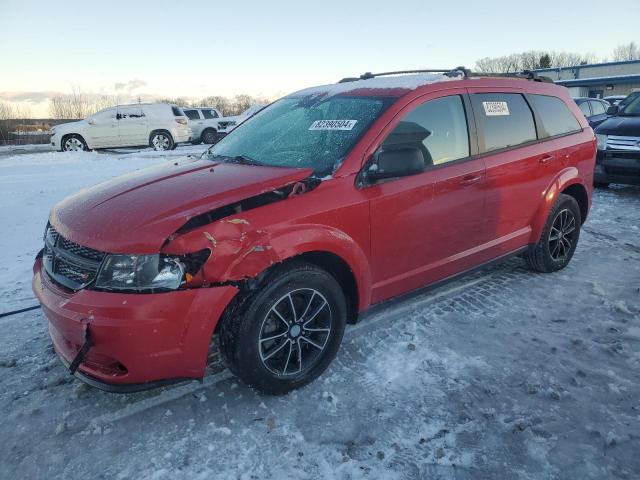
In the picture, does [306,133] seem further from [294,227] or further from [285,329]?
[285,329]

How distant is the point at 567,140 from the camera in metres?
4.35

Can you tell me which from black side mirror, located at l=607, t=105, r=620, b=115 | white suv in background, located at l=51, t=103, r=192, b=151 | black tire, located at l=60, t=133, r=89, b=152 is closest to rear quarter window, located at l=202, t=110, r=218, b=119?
white suv in background, located at l=51, t=103, r=192, b=151

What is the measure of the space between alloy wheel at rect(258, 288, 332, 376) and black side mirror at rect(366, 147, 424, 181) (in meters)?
0.83

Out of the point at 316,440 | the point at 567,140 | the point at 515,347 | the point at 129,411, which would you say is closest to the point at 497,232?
the point at 515,347

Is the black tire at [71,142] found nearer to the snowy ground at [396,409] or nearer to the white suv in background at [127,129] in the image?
the white suv in background at [127,129]

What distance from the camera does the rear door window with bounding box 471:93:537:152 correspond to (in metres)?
3.59

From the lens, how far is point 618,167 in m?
7.83

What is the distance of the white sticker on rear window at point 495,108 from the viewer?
366 cm

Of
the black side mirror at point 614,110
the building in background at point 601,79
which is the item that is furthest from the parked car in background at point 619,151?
the building in background at point 601,79

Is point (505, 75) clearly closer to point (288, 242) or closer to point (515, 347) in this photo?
point (515, 347)

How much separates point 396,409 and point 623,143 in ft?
24.3

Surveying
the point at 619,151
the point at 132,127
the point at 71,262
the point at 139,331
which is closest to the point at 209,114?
the point at 132,127

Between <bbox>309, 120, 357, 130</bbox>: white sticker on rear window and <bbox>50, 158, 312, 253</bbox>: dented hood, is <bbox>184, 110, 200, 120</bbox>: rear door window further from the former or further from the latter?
<bbox>309, 120, 357, 130</bbox>: white sticker on rear window

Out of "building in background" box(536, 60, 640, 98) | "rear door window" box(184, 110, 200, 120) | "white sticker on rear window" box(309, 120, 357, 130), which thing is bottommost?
"white sticker on rear window" box(309, 120, 357, 130)
